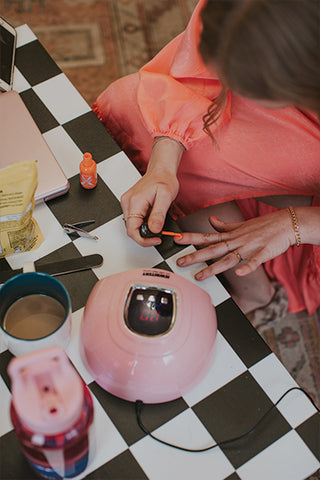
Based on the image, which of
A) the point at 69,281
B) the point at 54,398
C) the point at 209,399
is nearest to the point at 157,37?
the point at 69,281

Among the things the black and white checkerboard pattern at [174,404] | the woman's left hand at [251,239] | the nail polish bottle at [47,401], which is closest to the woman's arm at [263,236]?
the woman's left hand at [251,239]

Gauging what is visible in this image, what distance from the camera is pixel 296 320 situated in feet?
5.39

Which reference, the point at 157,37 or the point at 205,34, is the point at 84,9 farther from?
the point at 205,34

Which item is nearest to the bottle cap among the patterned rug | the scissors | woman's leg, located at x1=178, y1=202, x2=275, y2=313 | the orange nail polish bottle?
the orange nail polish bottle

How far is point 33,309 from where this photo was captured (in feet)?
2.48

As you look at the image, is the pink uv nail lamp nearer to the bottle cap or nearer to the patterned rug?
the bottle cap

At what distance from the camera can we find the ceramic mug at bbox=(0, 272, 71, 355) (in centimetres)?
73

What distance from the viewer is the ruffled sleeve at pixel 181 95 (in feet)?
3.25

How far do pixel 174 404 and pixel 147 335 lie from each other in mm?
165

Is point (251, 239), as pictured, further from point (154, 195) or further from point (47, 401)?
point (47, 401)

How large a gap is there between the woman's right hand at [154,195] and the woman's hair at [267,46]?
28cm

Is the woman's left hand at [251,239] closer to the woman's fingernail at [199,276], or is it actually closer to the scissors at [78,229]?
the woman's fingernail at [199,276]

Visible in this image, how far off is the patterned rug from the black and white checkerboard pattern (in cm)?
119

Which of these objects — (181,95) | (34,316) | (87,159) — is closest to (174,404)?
(34,316)
